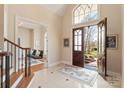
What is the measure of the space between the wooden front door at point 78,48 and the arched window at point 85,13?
610 mm

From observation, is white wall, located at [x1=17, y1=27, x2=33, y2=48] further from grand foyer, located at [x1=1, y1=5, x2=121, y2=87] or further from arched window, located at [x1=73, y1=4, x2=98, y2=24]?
arched window, located at [x1=73, y1=4, x2=98, y2=24]

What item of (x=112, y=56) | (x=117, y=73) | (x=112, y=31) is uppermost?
(x=112, y=31)

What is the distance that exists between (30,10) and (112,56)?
13.3 feet

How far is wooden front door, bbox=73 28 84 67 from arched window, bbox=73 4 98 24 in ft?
Answer: 2.00

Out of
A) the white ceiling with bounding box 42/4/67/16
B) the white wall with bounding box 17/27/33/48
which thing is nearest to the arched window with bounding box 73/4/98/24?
the white ceiling with bounding box 42/4/67/16

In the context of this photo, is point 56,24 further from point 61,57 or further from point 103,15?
point 103,15

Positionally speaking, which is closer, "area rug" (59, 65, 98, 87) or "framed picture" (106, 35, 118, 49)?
"area rug" (59, 65, 98, 87)

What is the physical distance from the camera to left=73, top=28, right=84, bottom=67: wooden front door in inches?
249

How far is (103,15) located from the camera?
507 centimetres

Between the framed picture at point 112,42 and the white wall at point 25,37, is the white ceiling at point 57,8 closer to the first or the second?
the framed picture at point 112,42

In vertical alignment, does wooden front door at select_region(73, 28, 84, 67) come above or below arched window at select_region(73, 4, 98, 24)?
below

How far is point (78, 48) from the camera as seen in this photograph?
21.3ft
